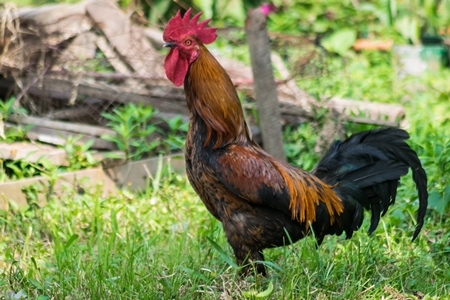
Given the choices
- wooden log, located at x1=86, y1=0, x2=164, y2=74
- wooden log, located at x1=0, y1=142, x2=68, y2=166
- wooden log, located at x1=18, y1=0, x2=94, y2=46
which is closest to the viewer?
wooden log, located at x1=0, y1=142, x2=68, y2=166

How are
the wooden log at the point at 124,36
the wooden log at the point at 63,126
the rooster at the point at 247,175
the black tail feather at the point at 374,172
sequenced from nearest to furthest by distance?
1. the rooster at the point at 247,175
2. the black tail feather at the point at 374,172
3. the wooden log at the point at 63,126
4. the wooden log at the point at 124,36

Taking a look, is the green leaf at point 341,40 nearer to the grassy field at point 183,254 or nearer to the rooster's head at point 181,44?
the grassy field at point 183,254

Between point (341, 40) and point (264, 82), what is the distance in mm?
4226

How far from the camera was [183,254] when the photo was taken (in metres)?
4.11

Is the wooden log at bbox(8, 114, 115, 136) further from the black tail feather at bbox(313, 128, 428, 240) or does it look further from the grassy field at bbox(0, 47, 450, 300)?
the black tail feather at bbox(313, 128, 428, 240)

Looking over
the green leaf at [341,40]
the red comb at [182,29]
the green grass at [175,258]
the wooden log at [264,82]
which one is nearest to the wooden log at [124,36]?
the wooden log at [264,82]

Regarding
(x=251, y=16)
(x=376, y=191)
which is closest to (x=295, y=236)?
(x=376, y=191)

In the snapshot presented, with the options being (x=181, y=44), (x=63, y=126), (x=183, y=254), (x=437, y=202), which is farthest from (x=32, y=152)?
(x=437, y=202)

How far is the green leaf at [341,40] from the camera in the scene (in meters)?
9.18

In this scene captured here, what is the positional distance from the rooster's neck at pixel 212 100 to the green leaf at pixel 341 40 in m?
5.77

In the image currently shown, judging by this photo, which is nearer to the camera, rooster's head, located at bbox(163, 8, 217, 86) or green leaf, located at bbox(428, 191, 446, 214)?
rooster's head, located at bbox(163, 8, 217, 86)

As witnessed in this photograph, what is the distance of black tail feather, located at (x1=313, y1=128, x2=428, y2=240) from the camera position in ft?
12.3

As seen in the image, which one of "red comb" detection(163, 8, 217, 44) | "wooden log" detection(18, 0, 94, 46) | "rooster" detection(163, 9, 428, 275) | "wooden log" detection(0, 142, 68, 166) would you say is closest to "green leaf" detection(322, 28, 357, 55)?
"wooden log" detection(18, 0, 94, 46)

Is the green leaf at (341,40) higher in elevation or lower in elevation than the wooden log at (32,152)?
higher
